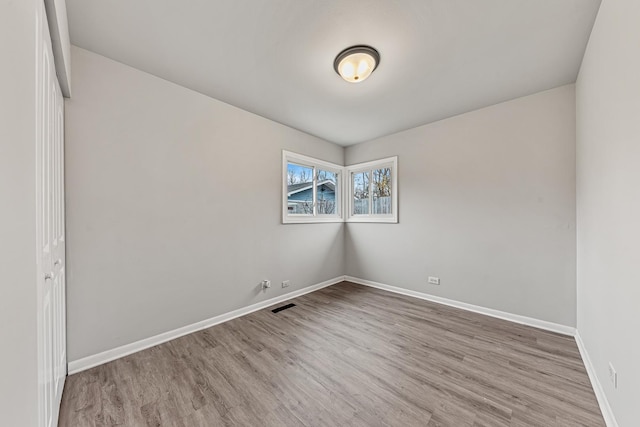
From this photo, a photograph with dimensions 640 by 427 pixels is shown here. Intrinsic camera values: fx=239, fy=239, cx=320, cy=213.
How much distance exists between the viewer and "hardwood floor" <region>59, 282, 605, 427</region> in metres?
1.53

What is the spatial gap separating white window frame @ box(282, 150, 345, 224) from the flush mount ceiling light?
5.52ft

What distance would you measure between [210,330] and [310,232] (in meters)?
1.97

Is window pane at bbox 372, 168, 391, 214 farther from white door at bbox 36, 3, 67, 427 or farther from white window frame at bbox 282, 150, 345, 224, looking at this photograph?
white door at bbox 36, 3, 67, 427

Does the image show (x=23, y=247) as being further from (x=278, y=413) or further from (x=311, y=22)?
(x=311, y=22)

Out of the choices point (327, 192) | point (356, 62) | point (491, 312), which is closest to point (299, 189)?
point (327, 192)

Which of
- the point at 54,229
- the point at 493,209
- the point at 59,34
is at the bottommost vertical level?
the point at 54,229

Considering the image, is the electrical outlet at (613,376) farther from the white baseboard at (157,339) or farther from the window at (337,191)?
the white baseboard at (157,339)

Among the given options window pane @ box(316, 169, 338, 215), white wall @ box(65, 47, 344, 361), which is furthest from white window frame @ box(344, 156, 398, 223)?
white wall @ box(65, 47, 344, 361)

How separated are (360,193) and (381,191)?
1.48ft

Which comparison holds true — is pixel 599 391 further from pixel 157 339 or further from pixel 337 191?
pixel 337 191

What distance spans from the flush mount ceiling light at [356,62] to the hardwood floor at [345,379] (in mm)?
2565

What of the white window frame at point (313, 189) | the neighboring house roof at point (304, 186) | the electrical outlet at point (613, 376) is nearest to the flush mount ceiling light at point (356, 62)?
the white window frame at point (313, 189)

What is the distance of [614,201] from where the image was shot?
1468mm

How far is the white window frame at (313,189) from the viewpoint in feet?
11.8
